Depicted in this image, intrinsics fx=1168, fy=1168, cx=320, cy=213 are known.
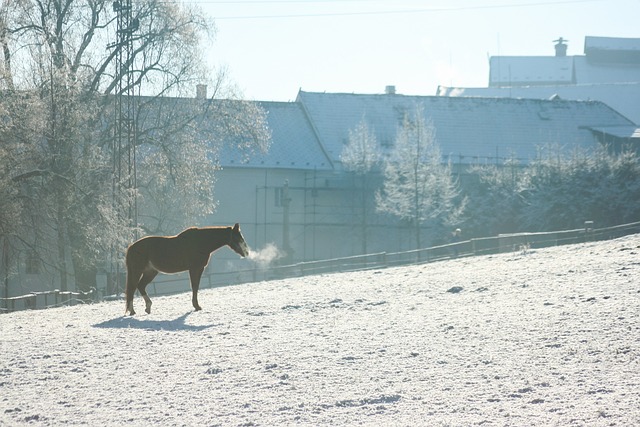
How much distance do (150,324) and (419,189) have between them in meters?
45.9

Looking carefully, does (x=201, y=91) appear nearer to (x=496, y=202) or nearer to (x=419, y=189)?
(x=419, y=189)

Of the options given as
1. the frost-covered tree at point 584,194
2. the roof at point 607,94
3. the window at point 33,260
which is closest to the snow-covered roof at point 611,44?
the roof at point 607,94

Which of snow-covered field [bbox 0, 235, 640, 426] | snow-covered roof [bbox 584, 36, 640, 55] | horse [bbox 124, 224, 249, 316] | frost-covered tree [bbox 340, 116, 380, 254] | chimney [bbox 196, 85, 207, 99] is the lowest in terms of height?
snow-covered field [bbox 0, 235, 640, 426]

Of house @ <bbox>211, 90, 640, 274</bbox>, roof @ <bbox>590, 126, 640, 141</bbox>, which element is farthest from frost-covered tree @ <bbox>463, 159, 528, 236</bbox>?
roof @ <bbox>590, 126, 640, 141</bbox>

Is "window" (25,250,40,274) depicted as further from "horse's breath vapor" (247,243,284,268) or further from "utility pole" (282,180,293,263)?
"utility pole" (282,180,293,263)

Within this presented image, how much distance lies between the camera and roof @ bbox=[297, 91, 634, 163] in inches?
3004

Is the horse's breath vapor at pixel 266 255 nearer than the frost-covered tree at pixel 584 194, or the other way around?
the frost-covered tree at pixel 584 194

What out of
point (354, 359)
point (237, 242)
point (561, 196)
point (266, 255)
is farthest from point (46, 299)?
point (561, 196)

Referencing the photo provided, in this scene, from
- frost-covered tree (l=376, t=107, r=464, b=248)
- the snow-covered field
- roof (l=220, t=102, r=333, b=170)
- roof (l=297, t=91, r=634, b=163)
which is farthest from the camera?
roof (l=297, t=91, r=634, b=163)

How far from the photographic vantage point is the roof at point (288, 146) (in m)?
70.9

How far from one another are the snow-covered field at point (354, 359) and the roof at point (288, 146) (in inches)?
1826

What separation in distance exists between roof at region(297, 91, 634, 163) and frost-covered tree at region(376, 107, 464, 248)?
7.73 meters

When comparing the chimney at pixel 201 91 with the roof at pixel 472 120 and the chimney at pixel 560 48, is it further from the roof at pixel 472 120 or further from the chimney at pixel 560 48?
the chimney at pixel 560 48

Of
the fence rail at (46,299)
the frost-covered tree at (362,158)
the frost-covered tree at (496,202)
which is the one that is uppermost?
the frost-covered tree at (362,158)
